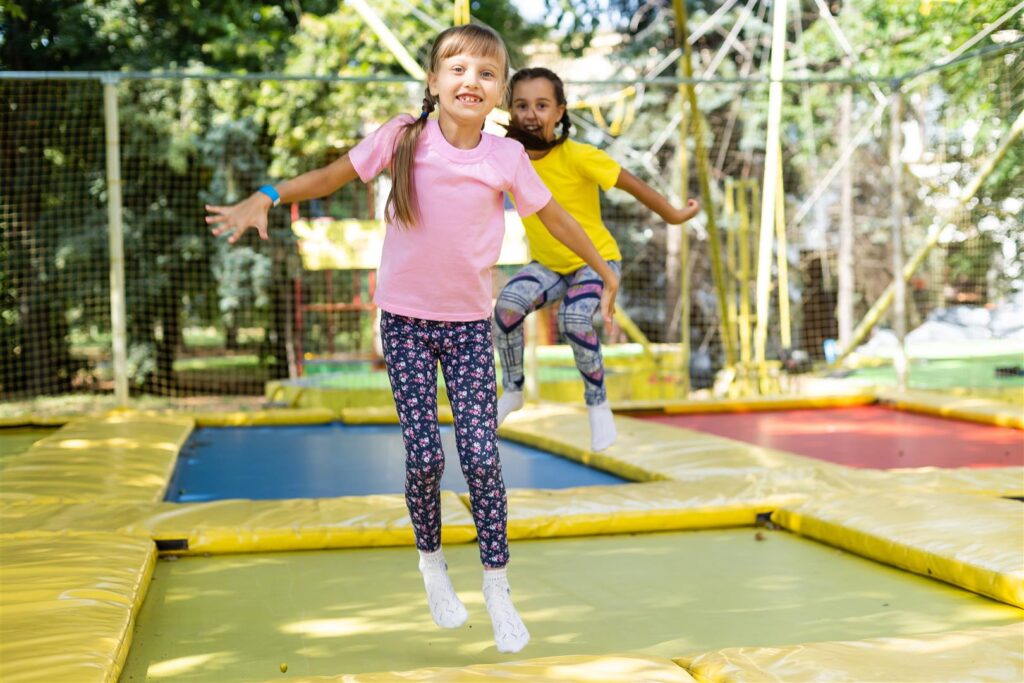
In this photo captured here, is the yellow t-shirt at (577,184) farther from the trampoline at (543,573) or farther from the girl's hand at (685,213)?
the trampoline at (543,573)

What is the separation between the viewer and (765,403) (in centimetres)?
588

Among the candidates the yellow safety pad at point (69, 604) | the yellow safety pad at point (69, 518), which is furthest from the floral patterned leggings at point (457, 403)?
the yellow safety pad at point (69, 518)

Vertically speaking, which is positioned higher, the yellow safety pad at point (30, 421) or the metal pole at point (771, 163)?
the metal pole at point (771, 163)

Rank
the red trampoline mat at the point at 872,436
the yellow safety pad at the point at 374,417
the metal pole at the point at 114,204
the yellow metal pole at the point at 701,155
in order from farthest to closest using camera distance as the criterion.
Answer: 1. the yellow safety pad at the point at 374,417
2. the metal pole at the point at 114,204
3. the yellow metal pole at the point at 701,155
4. the red trampoline mat at the point at 872,436

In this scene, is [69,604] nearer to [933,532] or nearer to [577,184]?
[577,184]

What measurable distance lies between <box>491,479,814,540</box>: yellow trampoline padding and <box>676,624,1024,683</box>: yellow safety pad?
1211mm

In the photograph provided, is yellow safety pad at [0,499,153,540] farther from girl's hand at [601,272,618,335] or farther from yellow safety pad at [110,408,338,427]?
yellow safety pad at [110,408,338,427]

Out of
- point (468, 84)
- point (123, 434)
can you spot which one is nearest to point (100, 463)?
point (123, 434)

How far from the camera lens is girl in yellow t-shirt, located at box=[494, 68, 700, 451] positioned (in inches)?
102

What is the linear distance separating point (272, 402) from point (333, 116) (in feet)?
8.77

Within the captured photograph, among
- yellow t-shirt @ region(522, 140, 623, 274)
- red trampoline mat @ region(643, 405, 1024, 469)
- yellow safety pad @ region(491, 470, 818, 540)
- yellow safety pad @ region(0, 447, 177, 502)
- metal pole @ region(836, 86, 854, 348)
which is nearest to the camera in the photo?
yellow t-shirt @ region(522, 140, 623, 274)

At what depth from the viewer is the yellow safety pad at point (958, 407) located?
16.2 feet

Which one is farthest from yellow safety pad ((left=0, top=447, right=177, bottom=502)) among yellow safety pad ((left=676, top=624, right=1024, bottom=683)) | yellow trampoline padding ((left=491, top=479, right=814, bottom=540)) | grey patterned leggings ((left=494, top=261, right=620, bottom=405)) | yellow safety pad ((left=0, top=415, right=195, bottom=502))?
yellow safety pad ((left=676, top=624, right=1024, bottom=683))

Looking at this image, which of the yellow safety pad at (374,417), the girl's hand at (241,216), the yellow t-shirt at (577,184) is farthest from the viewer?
the yellow safety pad at (374,417)
